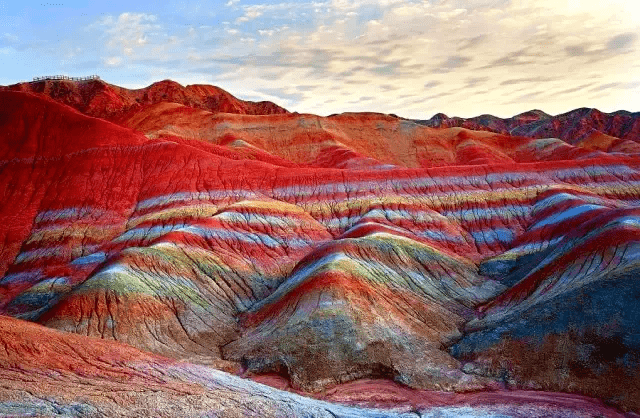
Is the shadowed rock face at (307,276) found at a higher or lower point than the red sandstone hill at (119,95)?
lower

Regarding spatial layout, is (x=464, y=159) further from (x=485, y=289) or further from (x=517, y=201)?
(x=485, y=289)

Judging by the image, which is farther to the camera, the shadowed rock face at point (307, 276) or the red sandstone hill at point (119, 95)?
the red sandstone hill at point (119, 95)

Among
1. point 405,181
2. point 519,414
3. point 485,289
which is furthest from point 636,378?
point 405,181

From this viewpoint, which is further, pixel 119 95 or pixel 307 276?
pixel 119 95

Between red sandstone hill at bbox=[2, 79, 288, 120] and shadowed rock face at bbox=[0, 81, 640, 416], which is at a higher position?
red sandstone hill at bbox=[2, 79, 288, 120]

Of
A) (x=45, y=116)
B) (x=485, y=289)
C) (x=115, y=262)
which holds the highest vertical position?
(x=45, y=116)

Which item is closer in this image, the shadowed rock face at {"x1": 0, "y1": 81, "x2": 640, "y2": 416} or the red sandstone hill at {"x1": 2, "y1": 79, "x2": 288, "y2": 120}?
the shadowed rock face at {"x1": 0, "y1": 81, "x2": 640, "y2": 416}

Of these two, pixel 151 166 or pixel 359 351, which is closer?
pixel 359 351

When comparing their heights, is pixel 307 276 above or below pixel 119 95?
below
